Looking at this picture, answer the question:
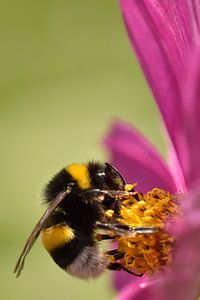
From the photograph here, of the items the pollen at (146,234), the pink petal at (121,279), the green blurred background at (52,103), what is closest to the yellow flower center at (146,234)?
the pollen at (146,234)

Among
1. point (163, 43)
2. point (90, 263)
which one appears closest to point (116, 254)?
point (90, 263)

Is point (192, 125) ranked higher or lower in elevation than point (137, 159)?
higher

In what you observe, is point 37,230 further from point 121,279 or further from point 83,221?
point 121,279

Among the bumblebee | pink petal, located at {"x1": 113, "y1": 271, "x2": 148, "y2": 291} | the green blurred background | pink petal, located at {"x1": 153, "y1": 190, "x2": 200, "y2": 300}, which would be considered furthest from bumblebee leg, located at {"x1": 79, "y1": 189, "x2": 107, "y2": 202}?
the green blurred background

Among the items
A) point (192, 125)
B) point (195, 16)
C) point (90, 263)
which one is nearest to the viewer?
point (192, 125)

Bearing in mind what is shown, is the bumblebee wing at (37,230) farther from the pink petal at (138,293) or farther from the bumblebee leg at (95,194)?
the pink petal at (138,293)

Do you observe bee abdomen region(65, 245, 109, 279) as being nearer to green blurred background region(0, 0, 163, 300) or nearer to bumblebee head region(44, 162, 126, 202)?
bumblebee head region(44, 162, 126, 202)
